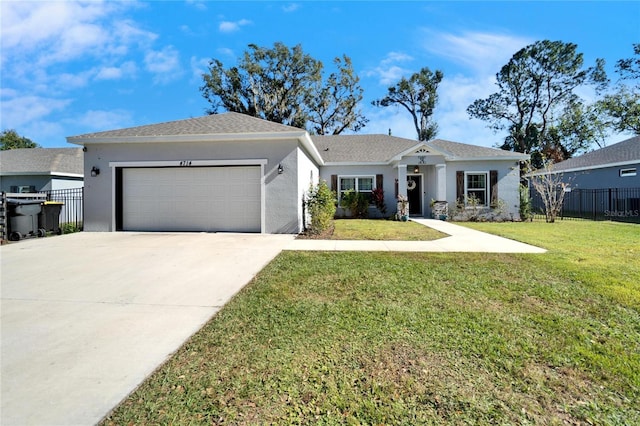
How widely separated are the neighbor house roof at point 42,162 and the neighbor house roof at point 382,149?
1571 cm

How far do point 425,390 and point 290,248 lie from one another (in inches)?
213

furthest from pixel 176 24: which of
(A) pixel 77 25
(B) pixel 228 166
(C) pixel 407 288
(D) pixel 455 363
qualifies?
(D) pixel 455 363

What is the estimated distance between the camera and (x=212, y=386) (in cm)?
218

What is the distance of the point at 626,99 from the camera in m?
26.0

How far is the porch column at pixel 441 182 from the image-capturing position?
46.7ft

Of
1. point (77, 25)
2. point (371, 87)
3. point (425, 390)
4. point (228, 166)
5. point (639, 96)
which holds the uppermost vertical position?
point (371, 87)

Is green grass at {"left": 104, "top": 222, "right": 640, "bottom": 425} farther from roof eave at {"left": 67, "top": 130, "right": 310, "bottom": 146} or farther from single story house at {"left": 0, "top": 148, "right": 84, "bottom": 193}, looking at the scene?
single story house at {"left": 0, "top": 148, "right": 84, "bottom": 193}

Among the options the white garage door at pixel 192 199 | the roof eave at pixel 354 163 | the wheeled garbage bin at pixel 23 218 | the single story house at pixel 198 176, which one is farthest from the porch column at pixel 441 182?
the wheeled garbage bin at pixel 23 218

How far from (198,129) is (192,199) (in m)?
2.50

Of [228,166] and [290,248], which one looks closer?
[290,248]

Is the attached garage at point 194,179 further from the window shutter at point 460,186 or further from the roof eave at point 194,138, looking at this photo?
the window shutter at point 460,186

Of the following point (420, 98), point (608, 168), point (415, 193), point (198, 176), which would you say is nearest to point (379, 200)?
point (415, 193)

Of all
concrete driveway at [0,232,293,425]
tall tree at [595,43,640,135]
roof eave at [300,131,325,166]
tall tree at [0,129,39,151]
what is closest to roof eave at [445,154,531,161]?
roof eave at [300,131,325,166]

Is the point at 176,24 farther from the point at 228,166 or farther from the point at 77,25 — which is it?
the point at 228,166
